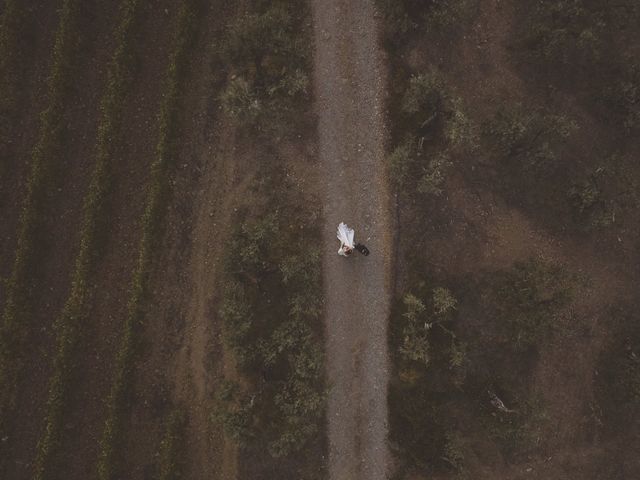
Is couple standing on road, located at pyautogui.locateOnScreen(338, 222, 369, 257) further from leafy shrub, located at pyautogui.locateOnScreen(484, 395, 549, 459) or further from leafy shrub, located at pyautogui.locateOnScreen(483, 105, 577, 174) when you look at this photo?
leafy shrub, located at pyautogui.locateOnScreen(484, 395, 549, 459)

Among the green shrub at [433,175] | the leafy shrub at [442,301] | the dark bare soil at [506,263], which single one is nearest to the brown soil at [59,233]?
the dark bare soil at [506,263]

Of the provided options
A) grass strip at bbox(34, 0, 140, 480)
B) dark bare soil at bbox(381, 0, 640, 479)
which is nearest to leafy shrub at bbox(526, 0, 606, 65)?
dark bare soil at bbox(381, 0, 640, 479)

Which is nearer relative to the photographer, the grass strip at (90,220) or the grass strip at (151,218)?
the grass strip at (90,220)

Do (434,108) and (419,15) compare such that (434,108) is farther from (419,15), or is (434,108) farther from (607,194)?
(607,194)

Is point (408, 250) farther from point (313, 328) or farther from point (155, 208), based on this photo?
point (155, 208)

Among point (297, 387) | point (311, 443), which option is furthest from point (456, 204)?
point (311, 443)

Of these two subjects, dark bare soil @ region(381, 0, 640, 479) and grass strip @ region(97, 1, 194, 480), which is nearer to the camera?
grass strip @ region(97, 1, 194, 480)

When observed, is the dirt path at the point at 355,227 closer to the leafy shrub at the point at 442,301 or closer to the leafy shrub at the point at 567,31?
the leafy shrub at the point at 442,301
